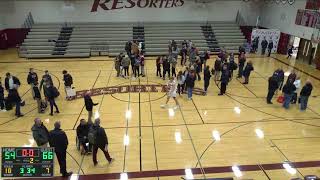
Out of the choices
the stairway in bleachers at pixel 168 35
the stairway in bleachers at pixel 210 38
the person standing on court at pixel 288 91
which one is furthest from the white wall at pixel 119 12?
the person standing on court at pixel 288 91

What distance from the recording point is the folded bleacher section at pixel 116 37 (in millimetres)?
22236

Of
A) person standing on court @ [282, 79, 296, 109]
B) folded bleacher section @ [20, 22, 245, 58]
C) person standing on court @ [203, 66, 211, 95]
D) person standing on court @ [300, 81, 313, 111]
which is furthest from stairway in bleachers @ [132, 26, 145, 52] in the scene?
person standing on court @ [300, 81, 313, 111]

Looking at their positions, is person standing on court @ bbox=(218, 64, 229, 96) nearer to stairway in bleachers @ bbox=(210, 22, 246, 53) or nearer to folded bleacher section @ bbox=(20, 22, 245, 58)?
folded bleacher section @ bbox=(20, 22, 245, 58)

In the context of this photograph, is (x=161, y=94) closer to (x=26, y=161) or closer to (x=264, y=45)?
(x=26, y=161)

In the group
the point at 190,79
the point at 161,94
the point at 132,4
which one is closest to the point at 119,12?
the point at 132,4

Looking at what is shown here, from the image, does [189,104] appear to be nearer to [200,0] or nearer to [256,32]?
[256,32]

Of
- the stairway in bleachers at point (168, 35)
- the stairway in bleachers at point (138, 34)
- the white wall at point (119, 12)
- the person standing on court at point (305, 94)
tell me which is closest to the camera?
the person standing on court at point (305, 94)

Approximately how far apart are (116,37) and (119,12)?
2.81 m

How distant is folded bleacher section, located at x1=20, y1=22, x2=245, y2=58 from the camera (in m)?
22.2

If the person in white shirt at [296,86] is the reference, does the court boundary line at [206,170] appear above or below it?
below

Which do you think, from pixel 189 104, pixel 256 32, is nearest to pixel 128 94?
pixel 189 104

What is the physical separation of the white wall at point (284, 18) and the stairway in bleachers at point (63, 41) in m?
16.6

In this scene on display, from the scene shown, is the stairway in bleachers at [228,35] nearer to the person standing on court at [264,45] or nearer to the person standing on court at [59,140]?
the person standing on court at [264,45]

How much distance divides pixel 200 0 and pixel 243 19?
4.31 meters
